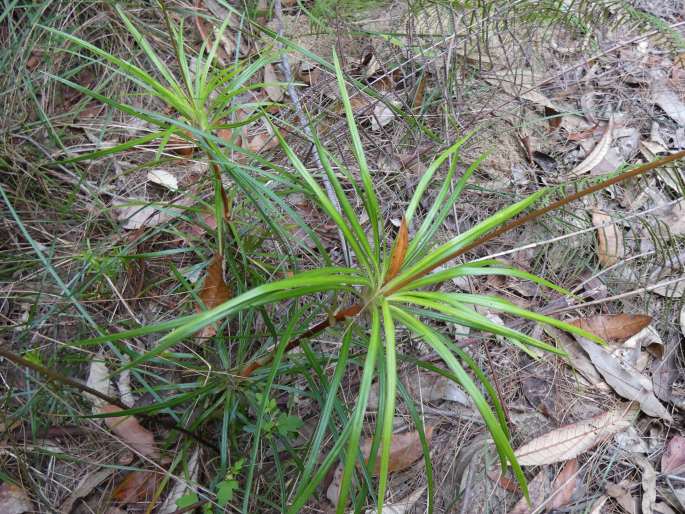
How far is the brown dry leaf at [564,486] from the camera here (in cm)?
187

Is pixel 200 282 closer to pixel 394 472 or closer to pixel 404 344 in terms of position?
pixel 404 344

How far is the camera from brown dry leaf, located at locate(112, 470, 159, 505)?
1723 mm

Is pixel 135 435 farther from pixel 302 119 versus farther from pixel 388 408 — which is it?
pixel 302 119

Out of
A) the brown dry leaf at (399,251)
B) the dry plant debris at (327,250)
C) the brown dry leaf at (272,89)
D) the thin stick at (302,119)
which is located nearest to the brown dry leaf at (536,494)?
the dry plant debris at (327,250)

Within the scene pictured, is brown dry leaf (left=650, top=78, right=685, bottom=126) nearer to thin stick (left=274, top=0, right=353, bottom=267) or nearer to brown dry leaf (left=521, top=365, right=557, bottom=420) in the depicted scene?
brown dry leaf (left=521, top=365, right=557, bottom=420)

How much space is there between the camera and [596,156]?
2707 millimetres

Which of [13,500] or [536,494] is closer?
[13,500]

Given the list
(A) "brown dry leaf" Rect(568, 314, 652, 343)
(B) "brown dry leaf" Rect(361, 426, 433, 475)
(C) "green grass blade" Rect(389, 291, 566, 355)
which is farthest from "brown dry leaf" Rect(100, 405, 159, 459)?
(A) "brown dry leaf" Rect(568, 314, 652, 343)

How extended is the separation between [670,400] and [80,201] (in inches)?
106

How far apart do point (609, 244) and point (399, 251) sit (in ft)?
5.52

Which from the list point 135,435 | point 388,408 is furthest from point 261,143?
point 388,408

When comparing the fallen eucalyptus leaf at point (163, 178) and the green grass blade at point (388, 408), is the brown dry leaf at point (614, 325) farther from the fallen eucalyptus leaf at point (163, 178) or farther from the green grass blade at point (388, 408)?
the fallen eucalyptus leaf at point (163, 178)

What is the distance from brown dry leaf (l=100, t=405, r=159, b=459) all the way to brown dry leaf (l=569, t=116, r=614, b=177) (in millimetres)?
2337

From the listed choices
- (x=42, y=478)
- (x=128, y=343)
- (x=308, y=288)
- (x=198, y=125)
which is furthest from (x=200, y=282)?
(x=308, y=288)
